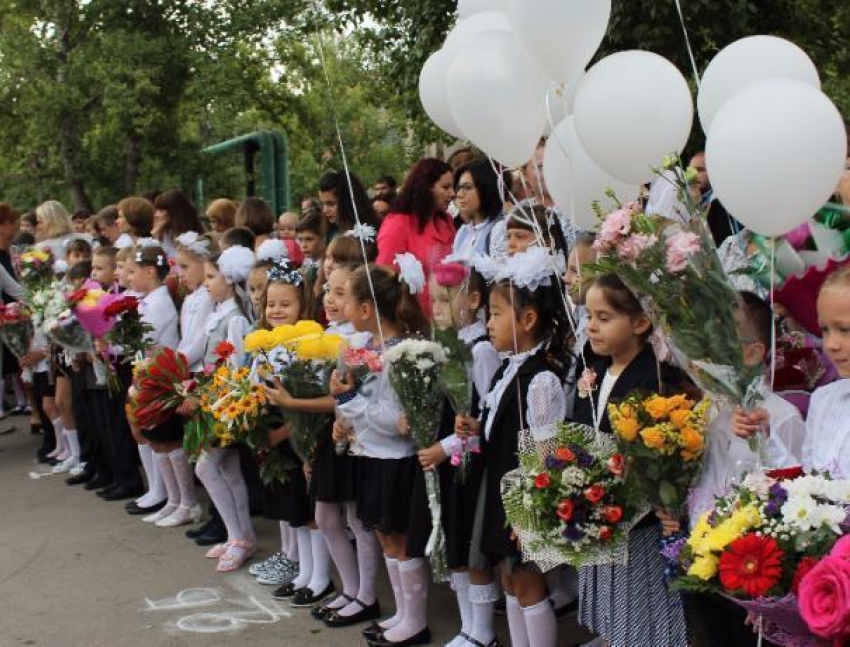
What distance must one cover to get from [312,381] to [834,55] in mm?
8686

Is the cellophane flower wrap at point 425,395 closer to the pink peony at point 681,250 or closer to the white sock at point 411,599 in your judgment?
the white sock at point 411,599

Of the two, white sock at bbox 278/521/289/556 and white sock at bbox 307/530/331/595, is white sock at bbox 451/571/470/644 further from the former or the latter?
white sock at bbox 278/521/289/556

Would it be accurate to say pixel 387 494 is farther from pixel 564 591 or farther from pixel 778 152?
pixel 778 152

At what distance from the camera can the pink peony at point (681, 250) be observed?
3068mm

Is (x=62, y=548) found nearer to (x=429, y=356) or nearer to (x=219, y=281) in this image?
(x=219, y=281)

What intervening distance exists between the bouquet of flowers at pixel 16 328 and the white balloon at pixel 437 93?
5.19 m

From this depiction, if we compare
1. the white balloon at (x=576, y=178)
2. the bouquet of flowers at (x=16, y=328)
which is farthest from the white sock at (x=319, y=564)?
the bouquet of flowers at (x=16, y=328)

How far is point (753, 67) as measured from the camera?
13.4ft

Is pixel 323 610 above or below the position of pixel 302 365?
below

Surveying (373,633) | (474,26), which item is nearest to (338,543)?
(373,633)

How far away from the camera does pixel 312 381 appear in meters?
5.15

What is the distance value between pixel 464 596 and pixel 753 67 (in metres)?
2.53

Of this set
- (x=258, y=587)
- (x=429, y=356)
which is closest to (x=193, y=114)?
(x=258, y=587)

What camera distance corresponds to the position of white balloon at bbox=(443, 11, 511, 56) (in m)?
4.57
